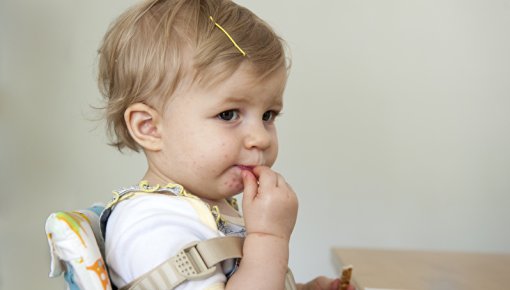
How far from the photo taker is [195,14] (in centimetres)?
84

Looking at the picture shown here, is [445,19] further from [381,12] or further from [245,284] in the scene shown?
[245,284]

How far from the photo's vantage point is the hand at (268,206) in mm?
755

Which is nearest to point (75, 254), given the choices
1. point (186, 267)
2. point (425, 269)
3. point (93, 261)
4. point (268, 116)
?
point (93, 261)

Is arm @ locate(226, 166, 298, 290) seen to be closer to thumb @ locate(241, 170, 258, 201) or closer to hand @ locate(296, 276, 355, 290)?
thumb @ locate(241, 170, 258, 201)

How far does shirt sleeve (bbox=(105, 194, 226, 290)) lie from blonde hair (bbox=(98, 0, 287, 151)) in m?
0.17

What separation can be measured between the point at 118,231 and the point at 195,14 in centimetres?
34

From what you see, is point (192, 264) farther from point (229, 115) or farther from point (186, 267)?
point (229, 115)

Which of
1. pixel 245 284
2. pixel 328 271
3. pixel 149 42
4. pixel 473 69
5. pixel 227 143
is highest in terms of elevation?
pixel 473 69

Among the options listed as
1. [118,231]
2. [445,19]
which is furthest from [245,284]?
[445,19]

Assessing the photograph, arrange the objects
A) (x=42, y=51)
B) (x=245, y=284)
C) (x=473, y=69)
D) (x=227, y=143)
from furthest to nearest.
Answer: (x=473, y=69), (x=42, y=51), (x=227, y=143), (x=245, y=284)

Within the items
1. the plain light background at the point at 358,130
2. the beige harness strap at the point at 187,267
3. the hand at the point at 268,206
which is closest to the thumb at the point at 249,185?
the hand at the point at 268,206

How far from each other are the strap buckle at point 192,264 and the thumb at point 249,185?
0.43ft

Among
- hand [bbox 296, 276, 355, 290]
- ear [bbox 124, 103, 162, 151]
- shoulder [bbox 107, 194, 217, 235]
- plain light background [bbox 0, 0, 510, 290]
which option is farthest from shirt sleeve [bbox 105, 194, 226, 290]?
plain light background [bbox 0, 0, 510, 290]

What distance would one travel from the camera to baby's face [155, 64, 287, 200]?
2.62 ft
